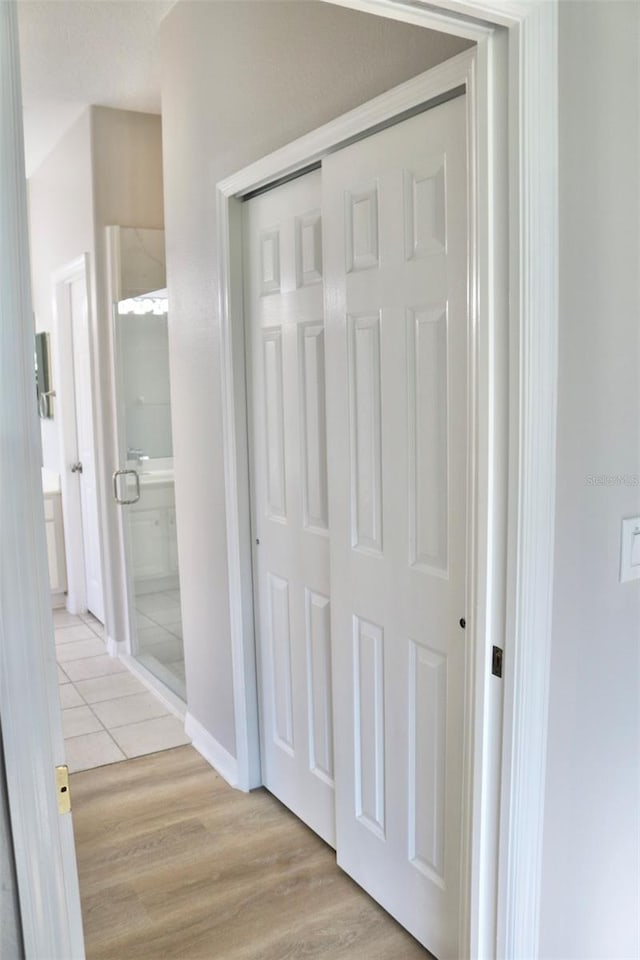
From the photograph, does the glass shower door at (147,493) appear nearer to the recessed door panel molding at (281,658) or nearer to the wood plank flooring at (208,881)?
the wood plank flooring at (208,881)

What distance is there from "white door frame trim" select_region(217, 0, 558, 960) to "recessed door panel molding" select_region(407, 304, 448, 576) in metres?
0.32

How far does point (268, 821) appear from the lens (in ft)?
8.47

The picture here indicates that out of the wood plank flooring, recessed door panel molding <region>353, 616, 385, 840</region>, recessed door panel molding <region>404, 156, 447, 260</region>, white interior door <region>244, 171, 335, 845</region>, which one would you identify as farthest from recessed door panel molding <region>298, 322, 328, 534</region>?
the wood plank flooring

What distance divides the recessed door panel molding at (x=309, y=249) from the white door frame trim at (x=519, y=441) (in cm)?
88

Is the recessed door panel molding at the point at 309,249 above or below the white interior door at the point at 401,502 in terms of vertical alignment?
above

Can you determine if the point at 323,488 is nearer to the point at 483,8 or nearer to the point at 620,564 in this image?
the point at 620,564

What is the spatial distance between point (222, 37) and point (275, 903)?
2.66m

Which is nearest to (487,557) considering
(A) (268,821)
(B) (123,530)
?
(A) (268,821)

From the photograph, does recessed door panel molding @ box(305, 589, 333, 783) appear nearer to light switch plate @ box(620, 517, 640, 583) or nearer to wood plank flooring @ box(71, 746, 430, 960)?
wood plank flooring @ box(71, 746, 430, 960)

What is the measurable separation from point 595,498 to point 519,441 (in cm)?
22

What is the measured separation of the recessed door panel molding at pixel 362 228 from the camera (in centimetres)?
192

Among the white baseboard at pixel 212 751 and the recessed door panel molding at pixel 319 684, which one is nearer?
the recessed door panel molding at pixel 319 684

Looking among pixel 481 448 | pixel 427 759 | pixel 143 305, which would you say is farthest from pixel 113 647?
pixel 481 448

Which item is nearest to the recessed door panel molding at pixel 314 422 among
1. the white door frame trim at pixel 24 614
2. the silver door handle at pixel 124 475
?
the white door frame trim at pixel 24 614
